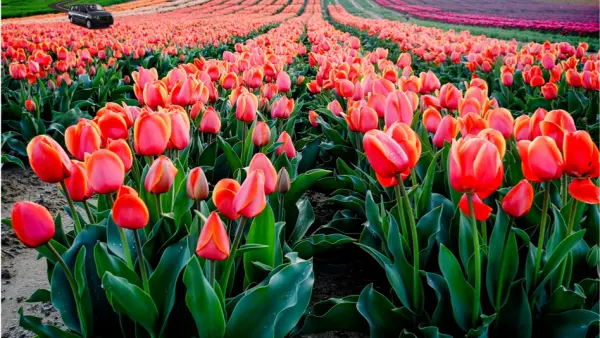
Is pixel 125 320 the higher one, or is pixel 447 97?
pixel 447 97

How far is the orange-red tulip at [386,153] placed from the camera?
123 centimetres

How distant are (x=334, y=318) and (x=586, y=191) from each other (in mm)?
879

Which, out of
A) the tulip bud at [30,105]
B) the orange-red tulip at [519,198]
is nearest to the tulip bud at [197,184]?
the orange-red tulip at [519,198]

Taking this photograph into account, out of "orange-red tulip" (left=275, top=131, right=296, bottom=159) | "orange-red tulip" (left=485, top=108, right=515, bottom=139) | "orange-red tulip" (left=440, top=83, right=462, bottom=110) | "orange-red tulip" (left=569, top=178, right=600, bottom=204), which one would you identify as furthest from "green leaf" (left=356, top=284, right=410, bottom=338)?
"orange-red tulip" (left=440, top=83, right=462, bottom=110)

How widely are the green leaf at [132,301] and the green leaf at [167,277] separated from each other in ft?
0.19

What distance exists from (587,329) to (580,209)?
413 millimetres

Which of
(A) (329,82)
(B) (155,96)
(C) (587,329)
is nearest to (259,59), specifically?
(A) (329,82)

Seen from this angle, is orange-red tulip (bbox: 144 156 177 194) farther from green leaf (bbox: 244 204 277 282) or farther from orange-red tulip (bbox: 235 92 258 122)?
orange-red tulip (bbox: 235 92 258 122)

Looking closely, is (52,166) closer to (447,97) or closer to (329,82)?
(447,97)

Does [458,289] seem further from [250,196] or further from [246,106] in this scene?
[246,106]

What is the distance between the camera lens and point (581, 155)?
3.98 ft

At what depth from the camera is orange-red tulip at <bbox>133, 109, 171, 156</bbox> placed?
4.83ft

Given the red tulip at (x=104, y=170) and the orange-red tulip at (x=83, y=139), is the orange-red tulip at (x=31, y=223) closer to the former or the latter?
the red tulip at (x=104, y=170)

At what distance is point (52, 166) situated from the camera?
1245mm
